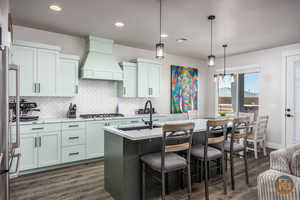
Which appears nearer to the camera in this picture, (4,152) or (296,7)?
(4,152)

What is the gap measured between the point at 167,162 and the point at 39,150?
2579 mm

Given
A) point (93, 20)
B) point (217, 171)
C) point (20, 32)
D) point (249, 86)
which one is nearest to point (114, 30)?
point (93, 20)

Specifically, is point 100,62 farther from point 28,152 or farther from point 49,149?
point 28,152

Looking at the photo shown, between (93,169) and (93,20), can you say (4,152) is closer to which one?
(93,169)

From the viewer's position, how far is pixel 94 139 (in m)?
4.01

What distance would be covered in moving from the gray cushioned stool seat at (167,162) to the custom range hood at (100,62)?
2.58m

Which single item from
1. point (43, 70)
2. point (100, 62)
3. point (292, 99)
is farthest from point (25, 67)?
point (292, 99)

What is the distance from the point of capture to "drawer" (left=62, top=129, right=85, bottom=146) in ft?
12.0

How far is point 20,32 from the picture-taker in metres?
3.72

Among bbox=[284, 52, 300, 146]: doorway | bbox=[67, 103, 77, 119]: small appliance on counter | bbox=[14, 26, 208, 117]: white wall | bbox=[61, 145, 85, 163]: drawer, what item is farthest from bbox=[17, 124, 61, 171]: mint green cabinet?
bbox=[284, 52, 300, 146]: doorway

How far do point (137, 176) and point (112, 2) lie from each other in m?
2.51

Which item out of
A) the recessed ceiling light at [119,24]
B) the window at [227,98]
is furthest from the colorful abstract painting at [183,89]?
the recessed ceiling light at [119,24]

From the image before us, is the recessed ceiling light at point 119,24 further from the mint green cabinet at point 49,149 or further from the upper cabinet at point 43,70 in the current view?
the mint green cabinet at point 49,149

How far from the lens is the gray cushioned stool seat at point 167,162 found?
2086 mm
